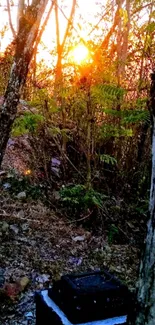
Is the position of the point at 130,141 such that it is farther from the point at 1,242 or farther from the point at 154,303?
the point at 154,303

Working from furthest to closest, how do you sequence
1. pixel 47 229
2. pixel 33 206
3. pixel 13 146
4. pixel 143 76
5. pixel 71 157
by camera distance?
pixel 13 146, pixel 71 157, pixel 143 76, pixel 33 206, pixel 47 229

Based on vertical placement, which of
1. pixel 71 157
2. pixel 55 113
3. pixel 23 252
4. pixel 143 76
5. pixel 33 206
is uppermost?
pixel 143 76

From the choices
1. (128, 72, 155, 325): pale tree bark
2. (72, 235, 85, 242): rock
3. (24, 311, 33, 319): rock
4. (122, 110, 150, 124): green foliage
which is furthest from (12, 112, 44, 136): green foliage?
(128, 72, 155, 325): pale tree bark

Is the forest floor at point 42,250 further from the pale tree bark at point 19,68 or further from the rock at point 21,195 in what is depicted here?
the pale tree bark at point 19,68

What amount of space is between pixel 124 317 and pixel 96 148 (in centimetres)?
318

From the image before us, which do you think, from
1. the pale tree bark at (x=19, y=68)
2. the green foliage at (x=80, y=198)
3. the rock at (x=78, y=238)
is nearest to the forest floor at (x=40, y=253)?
the rock at (x=78, y=238)

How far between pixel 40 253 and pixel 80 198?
0.87 metres

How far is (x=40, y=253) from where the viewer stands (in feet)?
14.6

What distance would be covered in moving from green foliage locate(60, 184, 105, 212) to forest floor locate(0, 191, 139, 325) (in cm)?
24

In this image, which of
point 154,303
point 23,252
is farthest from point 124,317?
point 23,252

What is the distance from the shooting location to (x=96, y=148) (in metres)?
5.70

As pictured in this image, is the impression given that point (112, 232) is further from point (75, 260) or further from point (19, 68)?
point (19, 68)

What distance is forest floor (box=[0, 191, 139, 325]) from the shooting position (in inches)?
147

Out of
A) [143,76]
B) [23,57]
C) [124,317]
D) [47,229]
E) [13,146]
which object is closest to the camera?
[124,317]
